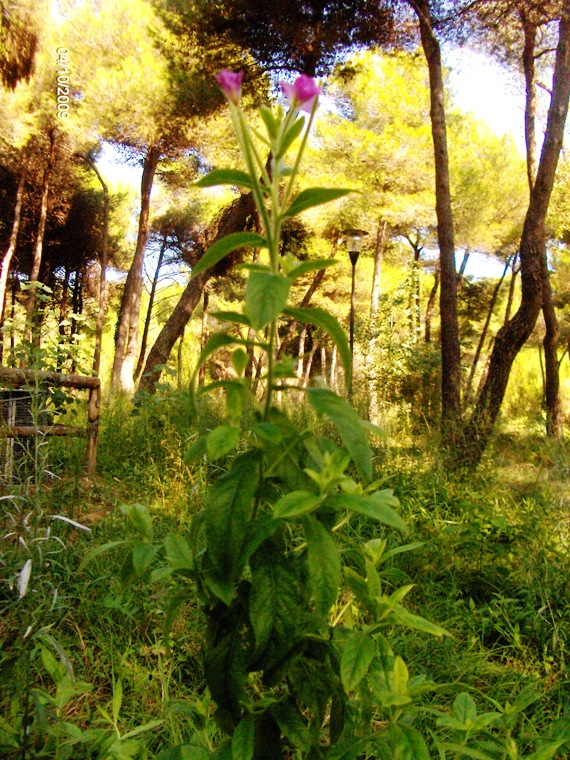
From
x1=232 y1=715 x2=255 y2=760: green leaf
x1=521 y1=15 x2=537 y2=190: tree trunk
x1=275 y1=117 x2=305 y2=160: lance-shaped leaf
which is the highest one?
x1=521 y1=15 x2=537 y2=190: tree trunk

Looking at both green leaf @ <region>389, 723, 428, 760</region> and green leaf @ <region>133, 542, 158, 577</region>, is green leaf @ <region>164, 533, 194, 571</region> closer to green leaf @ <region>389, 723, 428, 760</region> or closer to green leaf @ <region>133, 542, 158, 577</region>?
green leaf @ <region>133, 542, 158, 577</region>

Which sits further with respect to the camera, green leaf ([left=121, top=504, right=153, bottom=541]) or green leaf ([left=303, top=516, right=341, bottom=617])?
green leaf ([left=121, top=504, right=153, bottom=541])

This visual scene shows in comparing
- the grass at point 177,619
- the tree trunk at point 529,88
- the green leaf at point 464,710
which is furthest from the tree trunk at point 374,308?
the green leaf at point 464,710

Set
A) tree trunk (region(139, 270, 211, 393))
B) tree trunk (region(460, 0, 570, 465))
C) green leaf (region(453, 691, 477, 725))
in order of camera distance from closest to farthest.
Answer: green leaf (region(453, 691, 477, 725)) → tree trunk (region(460, 0, 570, 465)) → tree trunk (region(139, 270, 211, 393))

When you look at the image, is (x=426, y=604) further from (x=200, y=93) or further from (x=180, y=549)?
(x=200, y=93)

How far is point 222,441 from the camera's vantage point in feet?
2.08

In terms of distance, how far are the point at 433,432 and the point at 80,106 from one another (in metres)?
10.1

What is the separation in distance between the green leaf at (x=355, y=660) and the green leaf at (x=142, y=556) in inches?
10.5

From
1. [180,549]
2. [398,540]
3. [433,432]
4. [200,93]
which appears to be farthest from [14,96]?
[180,549]

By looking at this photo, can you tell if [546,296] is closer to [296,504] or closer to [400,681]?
[400,681]

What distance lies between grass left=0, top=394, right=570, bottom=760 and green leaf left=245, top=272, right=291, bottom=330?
0.52 m

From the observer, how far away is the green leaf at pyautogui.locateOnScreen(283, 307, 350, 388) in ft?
1.98

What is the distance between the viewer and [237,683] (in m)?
0.66

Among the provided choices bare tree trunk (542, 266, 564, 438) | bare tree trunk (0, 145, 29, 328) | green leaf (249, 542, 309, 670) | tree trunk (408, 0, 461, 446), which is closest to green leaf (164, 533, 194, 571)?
green leaf (249, 542, 309, 670)
